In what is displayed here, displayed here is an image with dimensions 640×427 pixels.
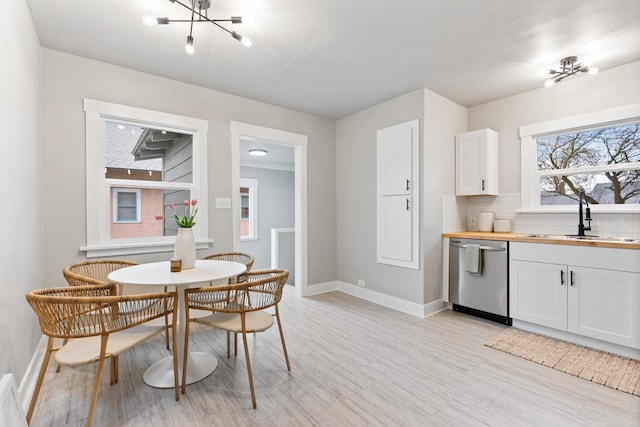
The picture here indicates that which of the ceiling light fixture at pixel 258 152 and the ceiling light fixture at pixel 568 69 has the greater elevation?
the ceiling light fixture at pixel 568 69

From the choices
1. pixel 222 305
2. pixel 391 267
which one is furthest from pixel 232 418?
pixel 391 267

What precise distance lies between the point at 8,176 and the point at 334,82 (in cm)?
277

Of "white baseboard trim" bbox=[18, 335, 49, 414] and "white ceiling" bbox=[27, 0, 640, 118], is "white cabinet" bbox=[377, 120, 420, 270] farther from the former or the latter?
"white baseboard trim" bbox=[18, 335, 49, 414]

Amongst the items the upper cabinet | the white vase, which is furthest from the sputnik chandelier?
the upper cabinet

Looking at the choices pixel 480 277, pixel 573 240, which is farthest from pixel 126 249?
pixel 573 240

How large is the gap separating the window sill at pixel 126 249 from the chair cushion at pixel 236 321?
1361 mm

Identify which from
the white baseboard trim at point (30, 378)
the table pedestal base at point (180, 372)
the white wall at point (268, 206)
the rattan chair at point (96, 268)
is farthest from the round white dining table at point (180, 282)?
the white wall at point (268, 206)

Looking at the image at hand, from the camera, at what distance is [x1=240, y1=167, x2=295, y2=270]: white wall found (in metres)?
7.18

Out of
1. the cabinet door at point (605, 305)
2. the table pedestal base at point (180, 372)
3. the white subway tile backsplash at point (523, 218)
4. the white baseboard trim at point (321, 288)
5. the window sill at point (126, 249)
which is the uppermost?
the white subway tile backsplash at point (523, 218)

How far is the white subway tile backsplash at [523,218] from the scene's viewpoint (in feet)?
9.34

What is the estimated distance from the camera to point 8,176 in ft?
5.49

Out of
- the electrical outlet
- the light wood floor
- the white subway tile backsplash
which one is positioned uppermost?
the electrical outlet

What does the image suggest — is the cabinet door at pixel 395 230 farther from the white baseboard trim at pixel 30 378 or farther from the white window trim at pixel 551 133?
the white baseboard trim at pixel 30 378

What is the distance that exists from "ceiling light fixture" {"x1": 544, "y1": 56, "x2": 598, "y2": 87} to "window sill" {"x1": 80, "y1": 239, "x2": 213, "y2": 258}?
398 cm
